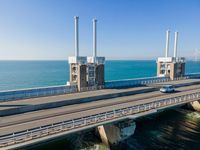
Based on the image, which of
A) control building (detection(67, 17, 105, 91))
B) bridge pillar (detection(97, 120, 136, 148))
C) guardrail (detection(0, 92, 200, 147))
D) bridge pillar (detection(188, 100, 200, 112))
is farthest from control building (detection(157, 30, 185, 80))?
bridge pillar (detection(97, 120, 136, 148))

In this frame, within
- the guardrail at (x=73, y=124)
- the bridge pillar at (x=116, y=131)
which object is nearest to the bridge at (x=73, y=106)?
the guardrail at (x=73, y=124)

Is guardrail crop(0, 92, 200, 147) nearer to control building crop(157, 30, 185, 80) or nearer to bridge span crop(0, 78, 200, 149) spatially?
bridge span crop(0, 78, 200, 149)

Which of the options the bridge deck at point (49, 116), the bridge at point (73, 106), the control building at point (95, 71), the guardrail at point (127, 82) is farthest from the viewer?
the guardrail at point (127, 82)

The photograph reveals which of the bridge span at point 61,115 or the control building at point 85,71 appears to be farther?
→ the control building at point 85,71

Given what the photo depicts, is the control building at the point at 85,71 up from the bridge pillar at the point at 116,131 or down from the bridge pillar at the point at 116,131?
up

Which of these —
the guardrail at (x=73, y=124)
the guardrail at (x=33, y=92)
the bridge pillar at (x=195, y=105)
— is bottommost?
the bridge pillar at (x=195, y=105)

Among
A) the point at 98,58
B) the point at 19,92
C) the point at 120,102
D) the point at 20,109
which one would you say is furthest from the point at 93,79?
the point at 20,109

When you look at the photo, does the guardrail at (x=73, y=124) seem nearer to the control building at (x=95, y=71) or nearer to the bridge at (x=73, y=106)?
the bridge at (x=73, y=106)

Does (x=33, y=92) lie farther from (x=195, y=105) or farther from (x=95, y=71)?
(x=195, y=105)
